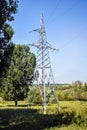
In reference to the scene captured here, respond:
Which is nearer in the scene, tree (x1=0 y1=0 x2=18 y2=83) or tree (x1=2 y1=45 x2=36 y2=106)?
tree (x1=0 y1=0 x2=18 y2=83)

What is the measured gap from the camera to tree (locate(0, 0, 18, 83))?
19781 mm

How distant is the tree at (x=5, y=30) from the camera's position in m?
19.8

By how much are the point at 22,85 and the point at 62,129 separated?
50.6 meters

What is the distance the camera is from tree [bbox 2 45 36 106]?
225ft

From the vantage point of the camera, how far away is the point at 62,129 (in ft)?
63.0

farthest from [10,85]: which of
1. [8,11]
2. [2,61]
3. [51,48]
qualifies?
[8,11]

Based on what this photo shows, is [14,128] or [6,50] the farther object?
[6,50]

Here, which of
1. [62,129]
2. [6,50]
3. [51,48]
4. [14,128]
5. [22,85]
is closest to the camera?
[62,129]

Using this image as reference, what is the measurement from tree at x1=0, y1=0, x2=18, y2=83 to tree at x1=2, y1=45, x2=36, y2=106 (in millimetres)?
43960

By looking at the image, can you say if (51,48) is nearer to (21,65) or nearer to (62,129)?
(62,129)

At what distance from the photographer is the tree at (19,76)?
68.7 meters

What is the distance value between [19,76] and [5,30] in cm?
4795

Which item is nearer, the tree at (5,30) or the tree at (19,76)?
the tree at (5,30)

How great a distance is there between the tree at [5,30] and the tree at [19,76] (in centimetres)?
4396
